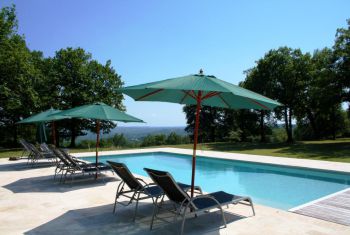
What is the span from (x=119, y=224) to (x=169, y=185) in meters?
1.12

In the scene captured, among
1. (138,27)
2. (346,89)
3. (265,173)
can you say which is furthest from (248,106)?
→ (346,89)

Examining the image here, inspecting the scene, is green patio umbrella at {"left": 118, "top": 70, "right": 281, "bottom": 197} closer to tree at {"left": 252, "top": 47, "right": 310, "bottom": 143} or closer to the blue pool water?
the blue pool water

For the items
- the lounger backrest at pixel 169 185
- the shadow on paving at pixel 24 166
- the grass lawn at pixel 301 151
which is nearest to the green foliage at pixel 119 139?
the grass lawn at pixel 301 151

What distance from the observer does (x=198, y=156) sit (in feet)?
51.8

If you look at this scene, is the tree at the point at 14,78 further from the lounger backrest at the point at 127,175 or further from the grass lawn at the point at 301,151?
the lounger backrest at the point at 127,175

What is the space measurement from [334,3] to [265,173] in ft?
24.9

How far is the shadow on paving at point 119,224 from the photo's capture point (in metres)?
4.53

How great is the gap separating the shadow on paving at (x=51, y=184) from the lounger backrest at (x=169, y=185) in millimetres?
3683

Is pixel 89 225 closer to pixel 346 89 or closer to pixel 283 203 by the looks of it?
pixel 283 203

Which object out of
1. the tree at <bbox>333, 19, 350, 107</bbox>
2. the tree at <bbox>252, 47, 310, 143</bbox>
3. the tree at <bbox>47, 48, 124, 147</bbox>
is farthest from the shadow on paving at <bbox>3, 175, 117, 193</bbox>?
the tree at <bbox>252, 47, 310, 143</bbox>

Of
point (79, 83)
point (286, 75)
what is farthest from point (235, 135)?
point (79, 83)

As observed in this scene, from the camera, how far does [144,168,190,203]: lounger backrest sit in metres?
4.45

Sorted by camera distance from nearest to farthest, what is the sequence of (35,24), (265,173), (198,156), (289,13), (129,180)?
(129,180) → (265,173) → (289,13) → (198,156) → (35,24)

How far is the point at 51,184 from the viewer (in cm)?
810
